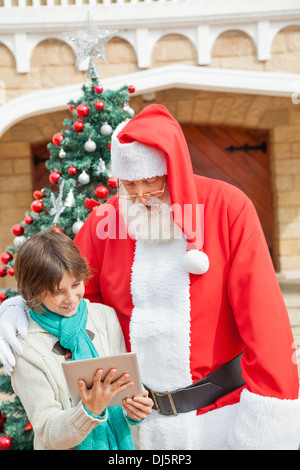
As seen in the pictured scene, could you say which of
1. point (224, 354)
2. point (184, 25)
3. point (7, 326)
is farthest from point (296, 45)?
point (7, 326)

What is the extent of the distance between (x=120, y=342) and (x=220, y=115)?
4.99m

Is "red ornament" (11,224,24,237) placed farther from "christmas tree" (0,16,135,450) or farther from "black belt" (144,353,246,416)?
"black belt" (144,353,246,416)

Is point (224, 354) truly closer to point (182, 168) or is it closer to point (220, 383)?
point (220, 383)

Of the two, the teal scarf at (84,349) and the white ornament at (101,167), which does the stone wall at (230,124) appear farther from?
the teal scarf at (84,349)

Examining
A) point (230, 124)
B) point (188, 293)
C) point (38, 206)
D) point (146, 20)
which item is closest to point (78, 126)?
point (38, 206)

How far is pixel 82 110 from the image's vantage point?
9.62 ft

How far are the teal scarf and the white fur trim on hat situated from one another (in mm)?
447

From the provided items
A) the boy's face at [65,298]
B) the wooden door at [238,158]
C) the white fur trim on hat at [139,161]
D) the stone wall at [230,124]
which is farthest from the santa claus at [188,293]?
the wooden door at [238,158]

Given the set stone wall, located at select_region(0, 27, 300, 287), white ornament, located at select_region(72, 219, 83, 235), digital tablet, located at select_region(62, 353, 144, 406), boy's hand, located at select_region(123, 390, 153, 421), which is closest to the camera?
digital tablet, located at select_region(62, 353, 144, 406)

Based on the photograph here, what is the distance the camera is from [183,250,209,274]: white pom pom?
1.58 m

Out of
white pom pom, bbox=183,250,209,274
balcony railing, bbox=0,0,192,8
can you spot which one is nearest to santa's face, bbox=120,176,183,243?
white pom pom, bbox=183,250,209,274

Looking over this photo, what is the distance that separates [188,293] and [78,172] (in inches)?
63.7

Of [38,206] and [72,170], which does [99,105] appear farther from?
[38,206]

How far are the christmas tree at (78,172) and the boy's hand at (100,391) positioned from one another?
5.31ft
